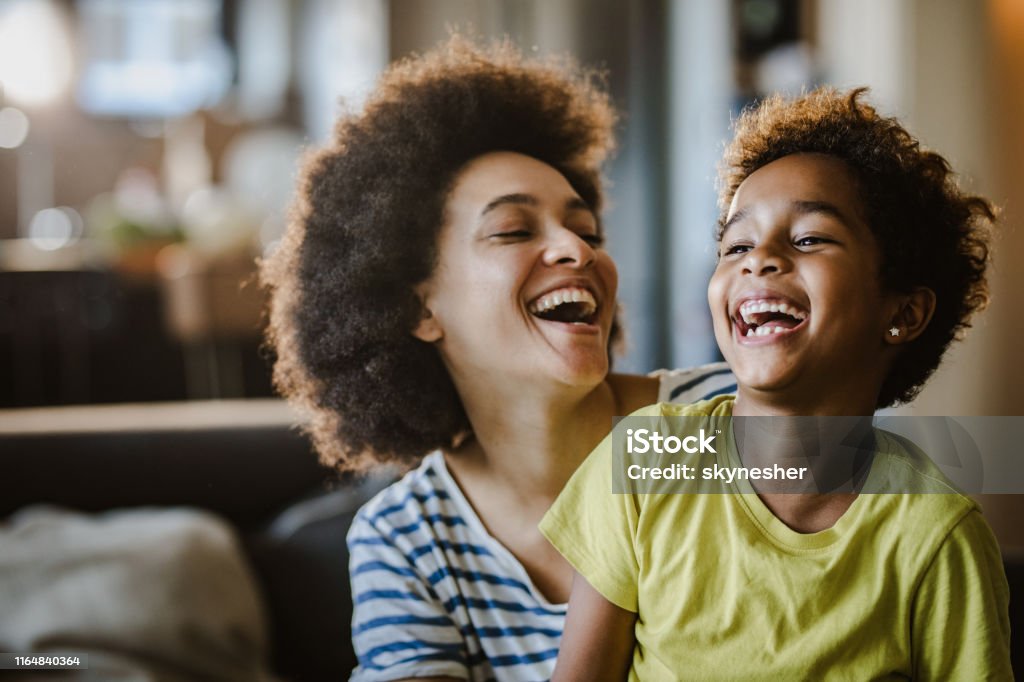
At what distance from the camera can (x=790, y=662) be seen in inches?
16.1

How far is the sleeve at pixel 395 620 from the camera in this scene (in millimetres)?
556

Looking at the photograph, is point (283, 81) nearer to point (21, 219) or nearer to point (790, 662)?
point (21, 219)

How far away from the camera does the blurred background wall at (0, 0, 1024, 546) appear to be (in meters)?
0.52

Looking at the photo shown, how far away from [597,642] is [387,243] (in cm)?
25

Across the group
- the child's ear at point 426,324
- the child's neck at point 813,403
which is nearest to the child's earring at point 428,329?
the child's ear at point 426,324

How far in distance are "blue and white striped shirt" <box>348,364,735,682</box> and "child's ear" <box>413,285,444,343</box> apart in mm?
82

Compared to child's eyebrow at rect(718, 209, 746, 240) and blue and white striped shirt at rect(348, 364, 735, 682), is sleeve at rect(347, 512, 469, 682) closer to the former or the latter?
blue and white striped shirt at rect(348, 364, 735, 682)

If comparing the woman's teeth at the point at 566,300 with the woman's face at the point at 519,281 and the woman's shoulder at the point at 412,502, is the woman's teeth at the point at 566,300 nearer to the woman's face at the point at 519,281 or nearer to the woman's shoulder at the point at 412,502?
the woman's face at the point at 519,281

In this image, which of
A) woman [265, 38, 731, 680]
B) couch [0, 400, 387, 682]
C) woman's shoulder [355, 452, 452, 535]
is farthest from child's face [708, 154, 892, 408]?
couch [0, 400, 387, 682]

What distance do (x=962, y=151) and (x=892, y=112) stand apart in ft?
0.22

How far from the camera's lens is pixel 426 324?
0.57 m

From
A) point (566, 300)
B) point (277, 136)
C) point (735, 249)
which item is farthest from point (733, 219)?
point (277, 136)

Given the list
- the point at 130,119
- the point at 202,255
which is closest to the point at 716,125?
the point at 202,255

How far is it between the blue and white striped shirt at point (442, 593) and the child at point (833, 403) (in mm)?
108
